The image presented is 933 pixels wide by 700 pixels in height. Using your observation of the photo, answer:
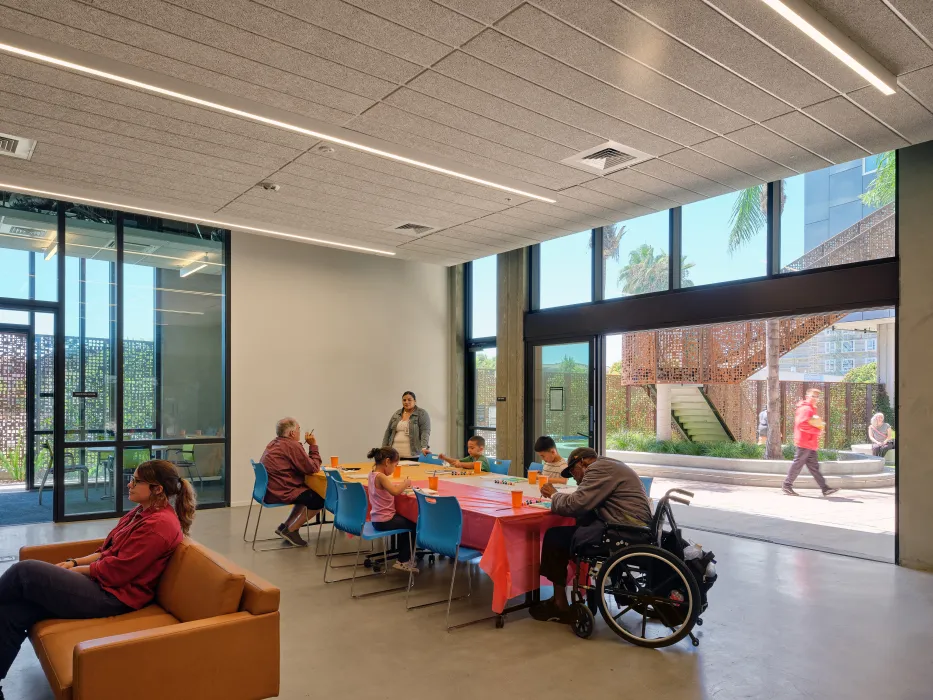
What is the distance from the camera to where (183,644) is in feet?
8.40

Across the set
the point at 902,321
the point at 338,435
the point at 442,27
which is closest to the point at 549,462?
the point at 902,321

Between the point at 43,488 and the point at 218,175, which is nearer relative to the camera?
the point at 218,175

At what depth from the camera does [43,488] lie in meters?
8.75

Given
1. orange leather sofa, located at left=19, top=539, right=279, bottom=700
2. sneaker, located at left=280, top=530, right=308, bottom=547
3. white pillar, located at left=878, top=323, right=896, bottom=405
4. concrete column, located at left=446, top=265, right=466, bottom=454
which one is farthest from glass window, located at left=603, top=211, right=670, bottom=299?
white pillar, located at left=878, top=323, right=896, bottom=405

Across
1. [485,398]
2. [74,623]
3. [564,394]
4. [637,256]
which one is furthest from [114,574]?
[485,398]

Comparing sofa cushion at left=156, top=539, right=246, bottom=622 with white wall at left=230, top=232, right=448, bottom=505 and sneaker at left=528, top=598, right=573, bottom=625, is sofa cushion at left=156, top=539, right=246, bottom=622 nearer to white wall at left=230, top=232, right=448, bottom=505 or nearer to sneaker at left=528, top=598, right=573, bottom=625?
sneaker at left=528, top=598, right=573, bottom=625

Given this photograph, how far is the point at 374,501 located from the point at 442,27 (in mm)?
3298

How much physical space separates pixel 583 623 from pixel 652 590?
19.2 inches

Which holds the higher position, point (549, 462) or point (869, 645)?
point (549, 462)

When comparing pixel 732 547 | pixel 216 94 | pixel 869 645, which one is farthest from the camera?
pixel 732 547

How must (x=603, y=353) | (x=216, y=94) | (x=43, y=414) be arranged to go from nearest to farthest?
(x=216, y=94), (x=43, y=414), (x=603, y=353)

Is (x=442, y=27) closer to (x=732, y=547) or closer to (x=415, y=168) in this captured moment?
(x=415, y=168)

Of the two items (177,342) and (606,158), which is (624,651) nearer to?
(606,158)

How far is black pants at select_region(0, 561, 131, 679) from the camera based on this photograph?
2949 mm
